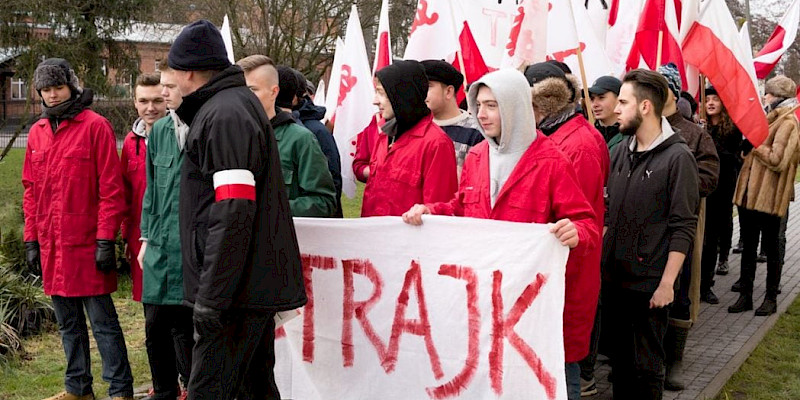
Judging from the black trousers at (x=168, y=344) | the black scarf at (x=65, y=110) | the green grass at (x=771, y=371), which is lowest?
the green grass at (x=771, y=371)

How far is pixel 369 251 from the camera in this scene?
5.12 meters

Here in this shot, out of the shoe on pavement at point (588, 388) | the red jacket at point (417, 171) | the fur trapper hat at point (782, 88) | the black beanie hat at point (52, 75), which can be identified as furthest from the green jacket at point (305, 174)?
the fur trapper hat at point (782, 88)

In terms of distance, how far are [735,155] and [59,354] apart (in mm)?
6430

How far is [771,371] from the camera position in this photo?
692cm

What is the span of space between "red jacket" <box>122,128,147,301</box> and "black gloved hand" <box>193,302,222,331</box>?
1.90m

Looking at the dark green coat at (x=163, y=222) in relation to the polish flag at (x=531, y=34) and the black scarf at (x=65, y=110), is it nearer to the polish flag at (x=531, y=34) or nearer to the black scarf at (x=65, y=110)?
the black scarf at (x=65, y=110)

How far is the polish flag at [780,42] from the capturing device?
9766mm

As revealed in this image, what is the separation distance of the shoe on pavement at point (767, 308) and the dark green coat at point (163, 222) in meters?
5.68

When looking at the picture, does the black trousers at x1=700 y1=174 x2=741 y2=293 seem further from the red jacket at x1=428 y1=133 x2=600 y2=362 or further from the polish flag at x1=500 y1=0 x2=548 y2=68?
the red jacket at x1=428 y1=133 x2=600 y2=362

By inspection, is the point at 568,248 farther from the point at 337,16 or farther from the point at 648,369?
the point at 337,16

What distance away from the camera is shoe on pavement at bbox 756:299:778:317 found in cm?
863

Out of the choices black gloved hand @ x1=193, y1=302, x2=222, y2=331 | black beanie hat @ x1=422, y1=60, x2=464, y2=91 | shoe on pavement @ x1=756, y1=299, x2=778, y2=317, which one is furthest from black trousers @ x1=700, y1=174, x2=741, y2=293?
black gloved hand @ x1=193, y1=302, x2=222, y2=331

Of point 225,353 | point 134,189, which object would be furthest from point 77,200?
point 225,353

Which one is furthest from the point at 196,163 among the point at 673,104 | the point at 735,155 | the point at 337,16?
the point at 337,16
